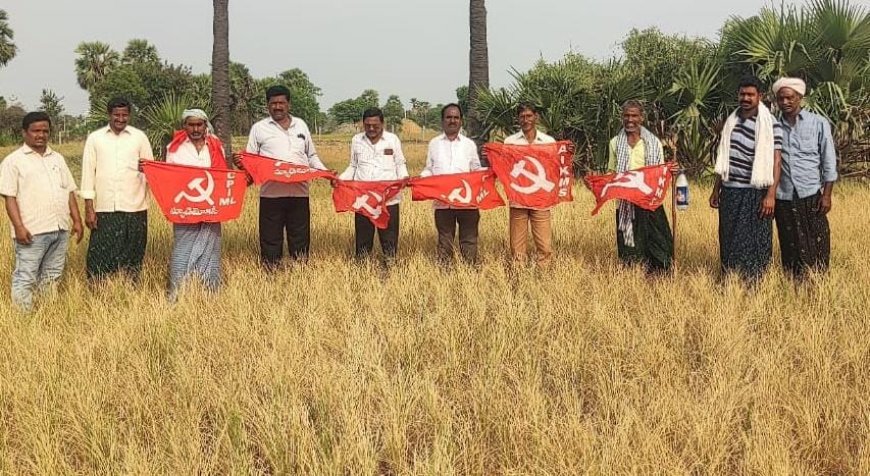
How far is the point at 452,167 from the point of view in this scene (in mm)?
5551

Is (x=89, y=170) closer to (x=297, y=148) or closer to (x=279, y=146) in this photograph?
(x=279, y=146)

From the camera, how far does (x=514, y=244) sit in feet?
A: 18.1

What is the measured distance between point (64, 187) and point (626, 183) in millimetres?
4473

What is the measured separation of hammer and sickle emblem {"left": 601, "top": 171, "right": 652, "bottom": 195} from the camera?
508 centimetres

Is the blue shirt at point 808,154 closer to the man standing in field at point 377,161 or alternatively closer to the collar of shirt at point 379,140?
the man standing in field at point 377,161

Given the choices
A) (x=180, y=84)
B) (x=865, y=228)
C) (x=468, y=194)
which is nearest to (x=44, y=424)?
(x=468, y=194)

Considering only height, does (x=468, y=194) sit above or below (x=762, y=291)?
above

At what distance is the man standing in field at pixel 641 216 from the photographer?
5.21 meters

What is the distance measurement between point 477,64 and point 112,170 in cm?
835

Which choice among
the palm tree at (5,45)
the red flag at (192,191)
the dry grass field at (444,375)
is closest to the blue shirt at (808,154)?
the dry grass field at (444,375)

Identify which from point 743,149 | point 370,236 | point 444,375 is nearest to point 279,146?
point 370,236

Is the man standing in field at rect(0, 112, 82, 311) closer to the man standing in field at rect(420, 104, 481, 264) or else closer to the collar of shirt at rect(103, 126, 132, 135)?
the collar of shirt at rect(103, 126, 132, 135)

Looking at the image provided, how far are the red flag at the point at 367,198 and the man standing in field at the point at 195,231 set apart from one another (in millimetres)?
1063

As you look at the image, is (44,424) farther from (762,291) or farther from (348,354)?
(762,291)
